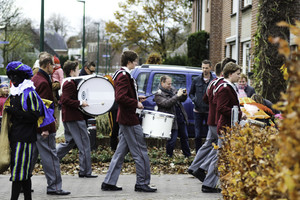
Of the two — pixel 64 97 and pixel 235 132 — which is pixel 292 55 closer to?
pixel 235 132

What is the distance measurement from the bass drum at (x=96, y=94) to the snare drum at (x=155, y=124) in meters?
0.66

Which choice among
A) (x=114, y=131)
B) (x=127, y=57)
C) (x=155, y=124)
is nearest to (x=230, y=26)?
(x=114, y=131)

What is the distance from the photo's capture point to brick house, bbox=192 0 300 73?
1916cm

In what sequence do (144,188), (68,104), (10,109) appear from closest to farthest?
(10,109)
(144,188)
(68,104)

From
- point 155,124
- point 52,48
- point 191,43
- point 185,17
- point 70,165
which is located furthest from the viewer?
point 52,48

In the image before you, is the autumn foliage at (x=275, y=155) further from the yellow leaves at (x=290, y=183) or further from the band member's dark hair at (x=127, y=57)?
the band member's dark hair at (x=127, y=57)

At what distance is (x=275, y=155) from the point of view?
2.82m

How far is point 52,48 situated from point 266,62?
107 m

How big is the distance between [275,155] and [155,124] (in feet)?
19.3

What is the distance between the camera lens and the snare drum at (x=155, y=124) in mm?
8602

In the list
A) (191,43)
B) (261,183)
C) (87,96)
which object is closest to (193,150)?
(87,96)

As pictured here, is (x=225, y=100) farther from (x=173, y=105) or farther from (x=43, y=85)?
(x=173, y=105)

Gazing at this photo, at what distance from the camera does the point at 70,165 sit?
9.70 meters

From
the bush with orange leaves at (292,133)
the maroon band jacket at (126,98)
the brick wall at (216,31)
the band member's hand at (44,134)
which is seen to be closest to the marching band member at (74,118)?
the maroon band jacket at (126,98)
